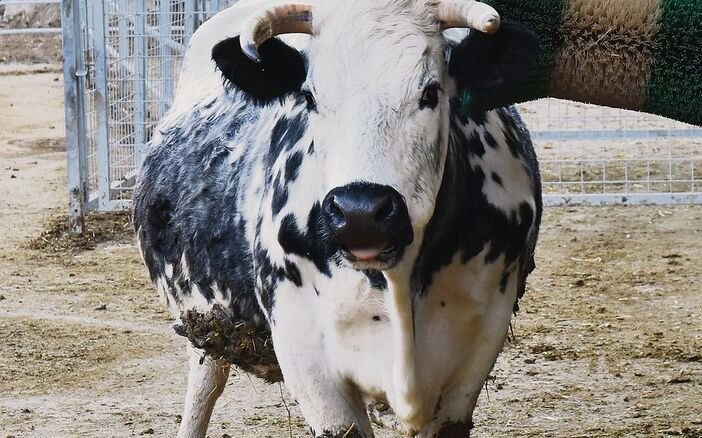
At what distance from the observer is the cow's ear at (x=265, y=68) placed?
4.32 m

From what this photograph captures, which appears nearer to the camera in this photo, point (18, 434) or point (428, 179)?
point (428, 179)

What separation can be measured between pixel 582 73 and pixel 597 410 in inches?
103

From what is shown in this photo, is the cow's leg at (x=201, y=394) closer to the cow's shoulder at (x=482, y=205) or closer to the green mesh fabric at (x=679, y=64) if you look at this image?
the cow's shoulder at (x=482, y=205)

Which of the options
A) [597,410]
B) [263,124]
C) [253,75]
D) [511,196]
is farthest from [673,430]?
[253,75]

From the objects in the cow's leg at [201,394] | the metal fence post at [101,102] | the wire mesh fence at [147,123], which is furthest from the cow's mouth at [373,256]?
the metal fence post at [101,102]

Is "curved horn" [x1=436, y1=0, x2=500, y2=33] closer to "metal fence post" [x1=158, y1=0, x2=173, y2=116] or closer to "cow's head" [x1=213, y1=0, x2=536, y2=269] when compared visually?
"cow's head" [x1=213, y1=0, x2=536, y2=269]

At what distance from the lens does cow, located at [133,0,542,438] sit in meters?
3.91

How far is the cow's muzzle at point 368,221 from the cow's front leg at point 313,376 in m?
0.73

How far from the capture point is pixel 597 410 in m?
6.50

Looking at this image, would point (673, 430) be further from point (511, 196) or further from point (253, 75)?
point (253, 75)

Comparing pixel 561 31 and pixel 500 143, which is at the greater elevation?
pixel 561 31

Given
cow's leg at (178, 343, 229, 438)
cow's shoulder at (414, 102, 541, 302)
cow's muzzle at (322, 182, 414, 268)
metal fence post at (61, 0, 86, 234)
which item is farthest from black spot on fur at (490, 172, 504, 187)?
metal fence post at (61, 0, 86, 234)

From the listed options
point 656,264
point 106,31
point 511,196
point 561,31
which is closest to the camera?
point 561,31

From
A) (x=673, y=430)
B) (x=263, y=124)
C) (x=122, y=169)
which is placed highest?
(x=263, y=124)
